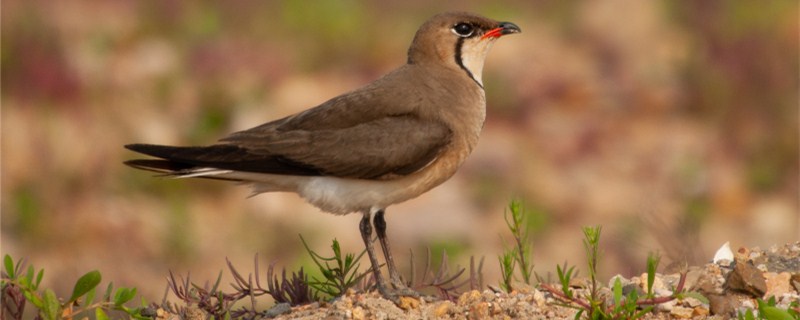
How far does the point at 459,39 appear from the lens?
6934mm

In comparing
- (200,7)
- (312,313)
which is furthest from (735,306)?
(200,7)

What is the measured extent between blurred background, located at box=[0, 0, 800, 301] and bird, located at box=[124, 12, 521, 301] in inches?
151

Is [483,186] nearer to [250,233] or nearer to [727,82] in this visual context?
[250,233]

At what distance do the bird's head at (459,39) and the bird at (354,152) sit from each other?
43cm

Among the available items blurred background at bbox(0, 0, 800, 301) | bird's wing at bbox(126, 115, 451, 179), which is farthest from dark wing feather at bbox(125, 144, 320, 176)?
blurred background at bbox(0, 0, 800, 301)

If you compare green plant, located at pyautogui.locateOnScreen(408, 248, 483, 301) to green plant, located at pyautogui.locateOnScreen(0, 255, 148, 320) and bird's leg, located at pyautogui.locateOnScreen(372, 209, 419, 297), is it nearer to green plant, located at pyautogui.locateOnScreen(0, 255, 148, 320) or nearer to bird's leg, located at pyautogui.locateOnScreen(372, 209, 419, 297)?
bird's leg, located at pyautogui.locateOnScreen(372, 209, 419, 297)

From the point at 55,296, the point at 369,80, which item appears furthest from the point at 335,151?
the point at 369,80

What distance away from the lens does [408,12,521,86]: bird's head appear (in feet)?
22.6

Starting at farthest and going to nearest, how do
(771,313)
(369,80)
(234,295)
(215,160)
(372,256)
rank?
(369,80) < (215,160) < (372,256) < (234,295) < (771,313)

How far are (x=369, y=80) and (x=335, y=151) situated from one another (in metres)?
6.42

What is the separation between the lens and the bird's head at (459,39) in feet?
22.6

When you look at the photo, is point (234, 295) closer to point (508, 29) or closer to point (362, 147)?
point (362, 147)

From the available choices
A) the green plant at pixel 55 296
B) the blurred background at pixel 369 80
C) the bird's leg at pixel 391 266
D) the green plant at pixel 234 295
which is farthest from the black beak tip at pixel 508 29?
the blurred background at pixel 369 80

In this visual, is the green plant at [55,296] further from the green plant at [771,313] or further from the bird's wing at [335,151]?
the green plant at [771,313]
